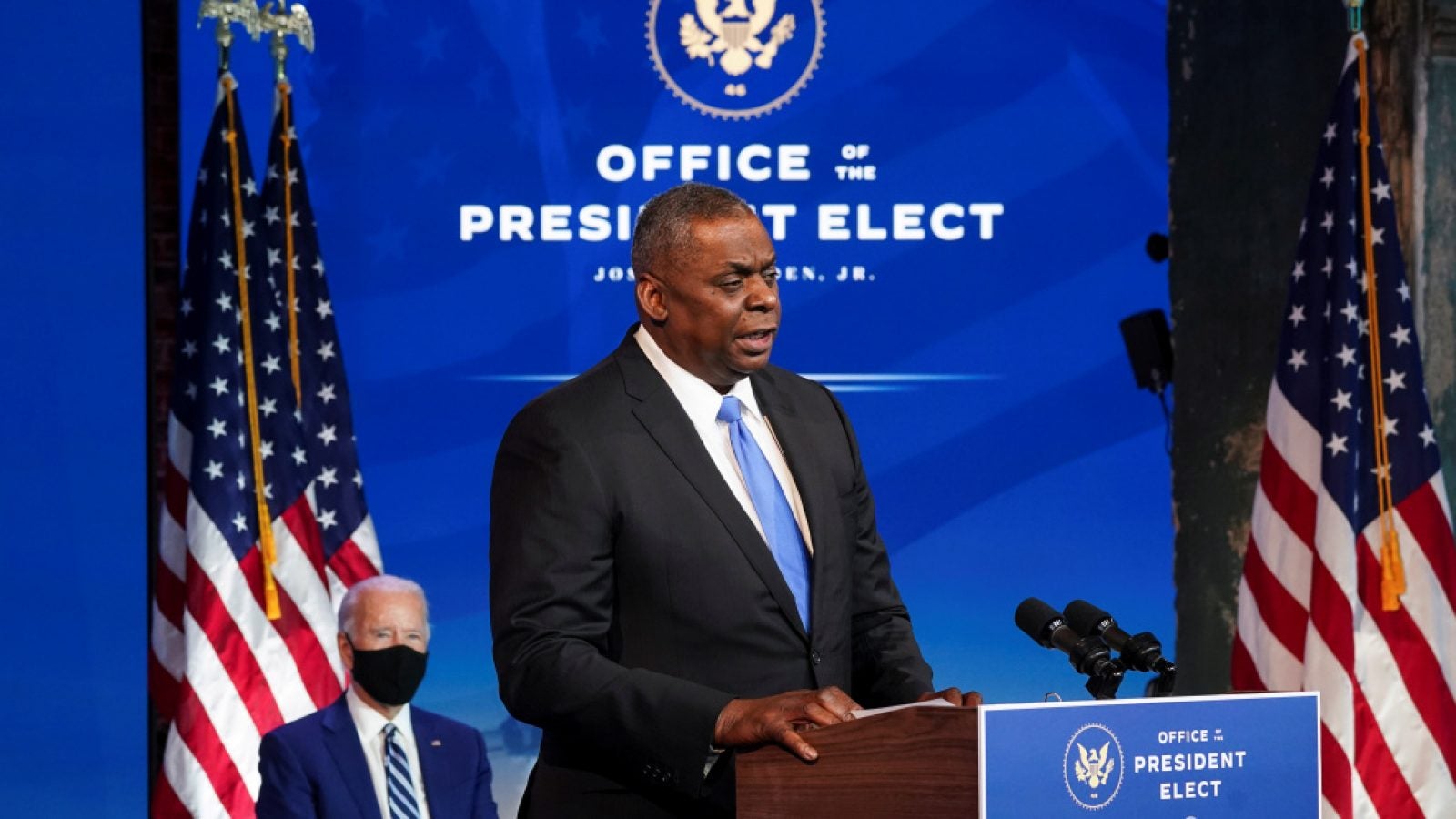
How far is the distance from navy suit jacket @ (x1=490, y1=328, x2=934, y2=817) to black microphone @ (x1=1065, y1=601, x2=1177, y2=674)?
1.04 feet

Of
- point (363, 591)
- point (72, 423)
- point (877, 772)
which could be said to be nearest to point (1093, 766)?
point (877, 772)

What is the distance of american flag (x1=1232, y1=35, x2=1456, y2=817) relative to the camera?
4867 millimetres

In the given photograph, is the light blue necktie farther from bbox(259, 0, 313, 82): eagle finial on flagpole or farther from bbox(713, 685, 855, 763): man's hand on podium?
bbox(259, 0, 313, 82): eagle finial on flagpole

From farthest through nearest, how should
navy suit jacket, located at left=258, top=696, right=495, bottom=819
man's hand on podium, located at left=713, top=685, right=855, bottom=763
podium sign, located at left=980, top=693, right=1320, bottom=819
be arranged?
1. navy suit jacket, located at left=258, top=696, right=495, bottom=819
2. man's hand on podium, located at left=713, top=685, right=855, bottom=763
3. podium sign, located at left=980, top=693, right=1320, bottom=819

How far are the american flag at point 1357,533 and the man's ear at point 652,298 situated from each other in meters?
3.01

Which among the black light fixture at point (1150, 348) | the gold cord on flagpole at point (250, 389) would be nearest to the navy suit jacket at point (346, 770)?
the gold cord on flagpole at point (250, 389)

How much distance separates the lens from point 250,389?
504cm

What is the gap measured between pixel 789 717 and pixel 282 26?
3.78 meters

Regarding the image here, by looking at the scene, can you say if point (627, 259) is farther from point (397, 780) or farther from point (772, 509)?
point (772, 509)

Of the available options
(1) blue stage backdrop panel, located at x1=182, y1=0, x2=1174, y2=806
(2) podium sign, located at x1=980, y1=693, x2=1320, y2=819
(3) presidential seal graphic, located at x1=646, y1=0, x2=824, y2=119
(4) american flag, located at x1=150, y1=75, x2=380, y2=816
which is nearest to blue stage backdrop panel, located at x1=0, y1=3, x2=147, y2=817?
(4) american flag, located at x1=150, y1=75, x2=380, y2=816

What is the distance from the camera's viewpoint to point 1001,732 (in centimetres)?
184

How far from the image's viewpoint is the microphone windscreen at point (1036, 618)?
7.23ft

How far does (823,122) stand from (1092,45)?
2.88ft

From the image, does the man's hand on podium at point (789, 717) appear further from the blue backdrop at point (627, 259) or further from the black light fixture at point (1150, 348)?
the black light fixture at point (1150, 348)
